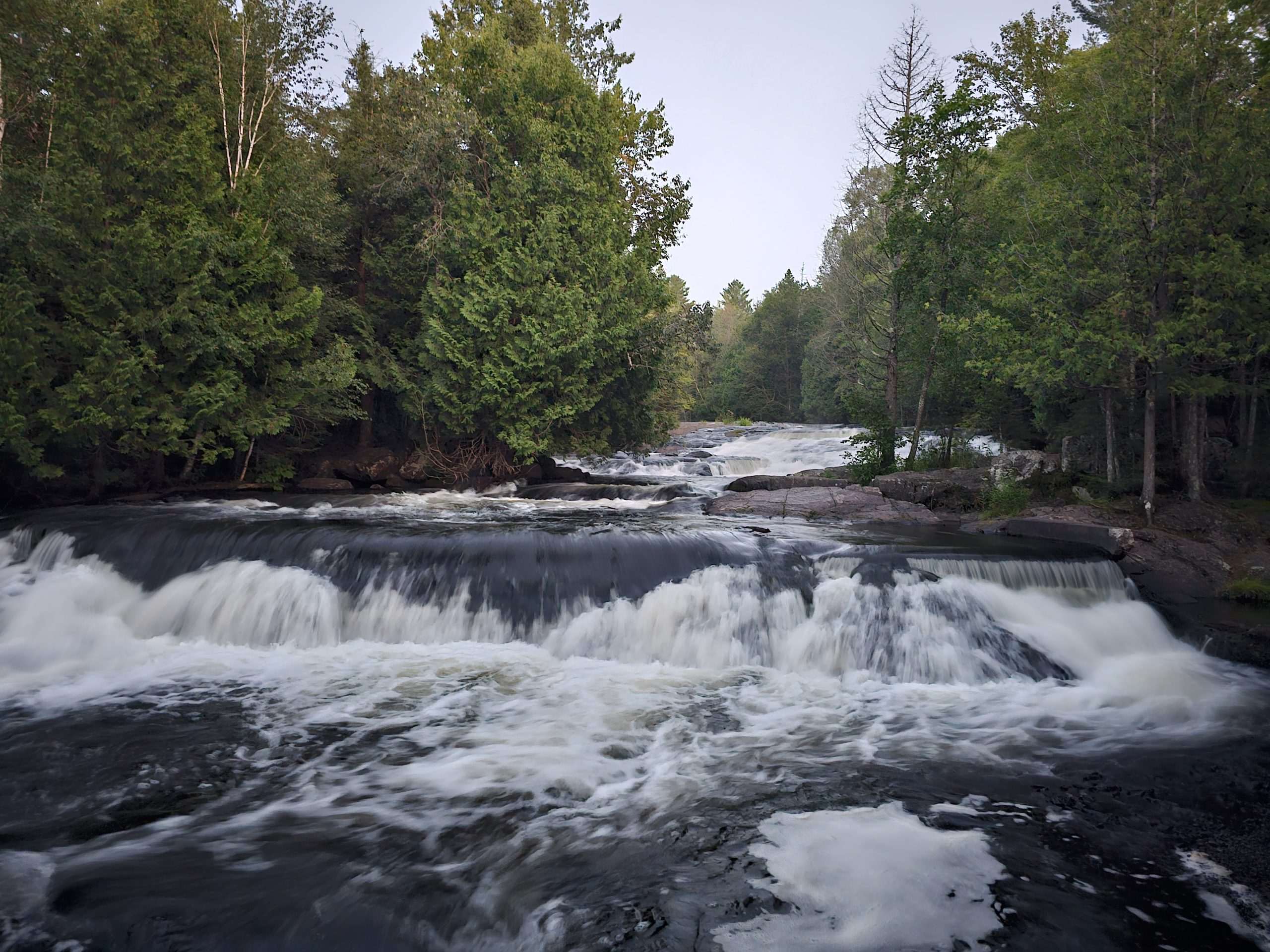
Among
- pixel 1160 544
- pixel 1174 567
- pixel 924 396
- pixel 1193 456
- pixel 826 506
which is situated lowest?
pixel 1174 567

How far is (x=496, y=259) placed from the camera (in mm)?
18109

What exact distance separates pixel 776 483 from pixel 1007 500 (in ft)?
18.2

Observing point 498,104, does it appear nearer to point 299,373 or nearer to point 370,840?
point 299,373

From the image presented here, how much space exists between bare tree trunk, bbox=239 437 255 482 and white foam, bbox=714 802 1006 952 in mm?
15495

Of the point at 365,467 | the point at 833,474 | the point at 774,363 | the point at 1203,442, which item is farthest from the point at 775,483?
the point at 774,363

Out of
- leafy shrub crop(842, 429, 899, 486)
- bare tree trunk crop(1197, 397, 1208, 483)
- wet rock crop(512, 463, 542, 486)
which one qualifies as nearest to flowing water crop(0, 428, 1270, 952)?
bare tree trunk crop(1197, 397, 1208, 483)

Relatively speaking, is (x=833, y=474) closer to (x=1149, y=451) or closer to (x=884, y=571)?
(x=1149, y=451)

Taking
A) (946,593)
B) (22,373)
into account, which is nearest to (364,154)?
(22,373)

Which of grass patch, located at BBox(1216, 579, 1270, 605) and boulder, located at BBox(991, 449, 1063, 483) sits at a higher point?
boulder, located at BBox(991, 449, 1063, 483)

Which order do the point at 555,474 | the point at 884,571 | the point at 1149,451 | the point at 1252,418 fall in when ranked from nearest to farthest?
the point at 884,571
the point at 1149,451
the point at 1252,418
the point at 555,474

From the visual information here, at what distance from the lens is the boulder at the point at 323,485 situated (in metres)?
18.5

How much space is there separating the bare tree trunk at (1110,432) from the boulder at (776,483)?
17.6 feet

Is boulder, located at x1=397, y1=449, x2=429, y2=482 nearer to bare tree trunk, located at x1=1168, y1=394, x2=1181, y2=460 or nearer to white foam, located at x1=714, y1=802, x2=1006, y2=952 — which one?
white foam, located at x1=714, y1=802, x2=1006, y2=952

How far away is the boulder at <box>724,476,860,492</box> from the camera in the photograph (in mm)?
18062
